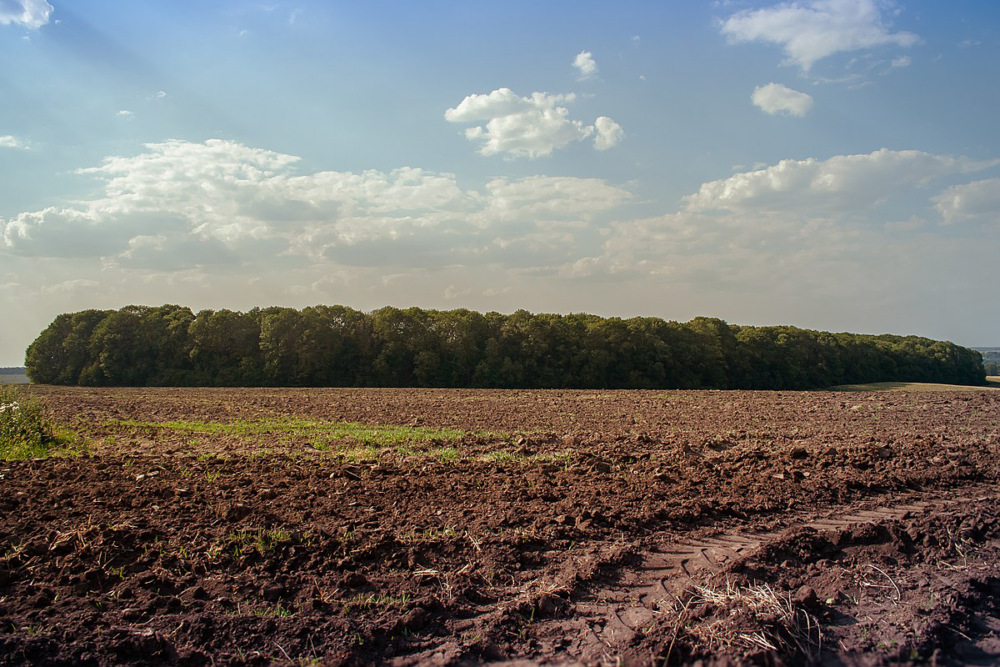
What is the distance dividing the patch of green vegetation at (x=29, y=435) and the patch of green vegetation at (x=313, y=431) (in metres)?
2.81

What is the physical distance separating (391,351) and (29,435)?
42.2 metres

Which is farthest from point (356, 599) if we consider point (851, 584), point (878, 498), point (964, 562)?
point (878, 498)

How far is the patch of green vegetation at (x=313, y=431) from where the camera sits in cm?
1426

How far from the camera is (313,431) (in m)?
16.3

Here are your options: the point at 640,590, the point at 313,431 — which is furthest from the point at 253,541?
the point at 313,431

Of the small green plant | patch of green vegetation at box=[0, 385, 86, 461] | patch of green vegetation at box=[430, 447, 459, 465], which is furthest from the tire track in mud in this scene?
the small green plant

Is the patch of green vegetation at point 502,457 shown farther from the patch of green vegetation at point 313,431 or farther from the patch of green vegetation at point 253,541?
the patch of green vegetation at point 253,541

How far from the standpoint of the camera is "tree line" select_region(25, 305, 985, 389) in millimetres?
54688

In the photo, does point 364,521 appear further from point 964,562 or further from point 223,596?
point 964,562

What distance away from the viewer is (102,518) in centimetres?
693

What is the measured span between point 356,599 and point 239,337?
57.2 meters

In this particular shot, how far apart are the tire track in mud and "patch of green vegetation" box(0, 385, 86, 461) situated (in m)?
11.6

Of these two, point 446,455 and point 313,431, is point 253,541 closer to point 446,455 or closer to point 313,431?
point 446,455

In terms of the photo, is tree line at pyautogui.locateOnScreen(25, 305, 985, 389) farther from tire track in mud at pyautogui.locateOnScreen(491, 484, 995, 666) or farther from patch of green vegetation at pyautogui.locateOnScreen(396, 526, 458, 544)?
patch of green vegetation at pyautogui.locateOnScreen(396, 526, 458, 544)
